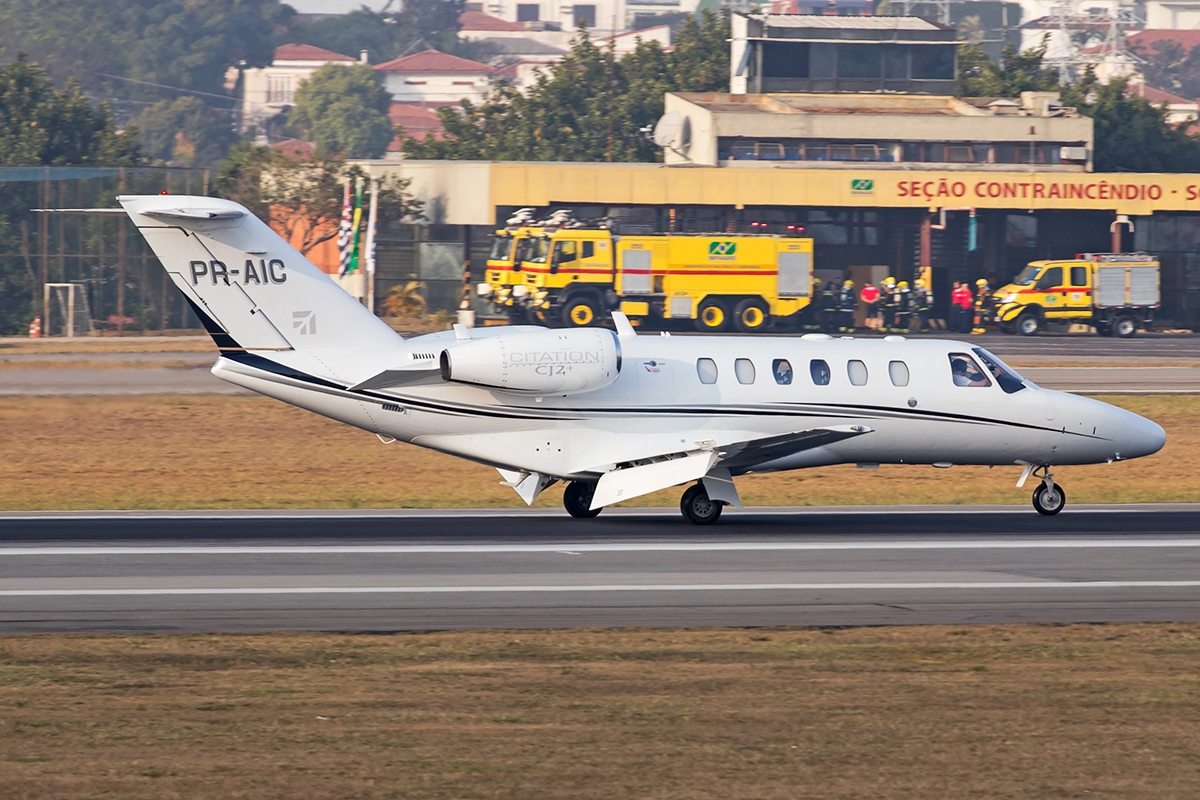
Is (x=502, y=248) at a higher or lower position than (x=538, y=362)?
higher

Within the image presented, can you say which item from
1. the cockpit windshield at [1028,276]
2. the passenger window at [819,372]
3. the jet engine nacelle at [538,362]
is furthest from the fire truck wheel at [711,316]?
the jet engine nacelle at [538,362]

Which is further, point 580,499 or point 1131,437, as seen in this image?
point 1131,437

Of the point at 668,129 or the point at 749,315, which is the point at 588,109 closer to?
the point at 668,129

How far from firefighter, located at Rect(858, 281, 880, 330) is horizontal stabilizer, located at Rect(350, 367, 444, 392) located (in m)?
48.7

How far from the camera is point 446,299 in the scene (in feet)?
242

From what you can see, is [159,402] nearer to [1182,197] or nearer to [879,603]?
[879,603]

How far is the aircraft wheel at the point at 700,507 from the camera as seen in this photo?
23.8 m

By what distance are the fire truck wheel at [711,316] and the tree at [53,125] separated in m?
33.3

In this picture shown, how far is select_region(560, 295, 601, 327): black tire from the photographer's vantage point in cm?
6156

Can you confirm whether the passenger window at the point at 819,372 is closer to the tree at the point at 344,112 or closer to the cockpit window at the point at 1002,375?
the cockpit window at the point at 1002,375

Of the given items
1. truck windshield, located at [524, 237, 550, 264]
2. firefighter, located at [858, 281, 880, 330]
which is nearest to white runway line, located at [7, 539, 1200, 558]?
truck windshield, located at [524, 237, 550, 264]

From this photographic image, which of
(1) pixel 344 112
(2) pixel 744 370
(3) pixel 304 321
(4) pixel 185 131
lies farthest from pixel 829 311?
(4) pixel 185 131

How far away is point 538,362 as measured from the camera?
22.5m

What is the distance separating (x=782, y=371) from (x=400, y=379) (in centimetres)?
590
